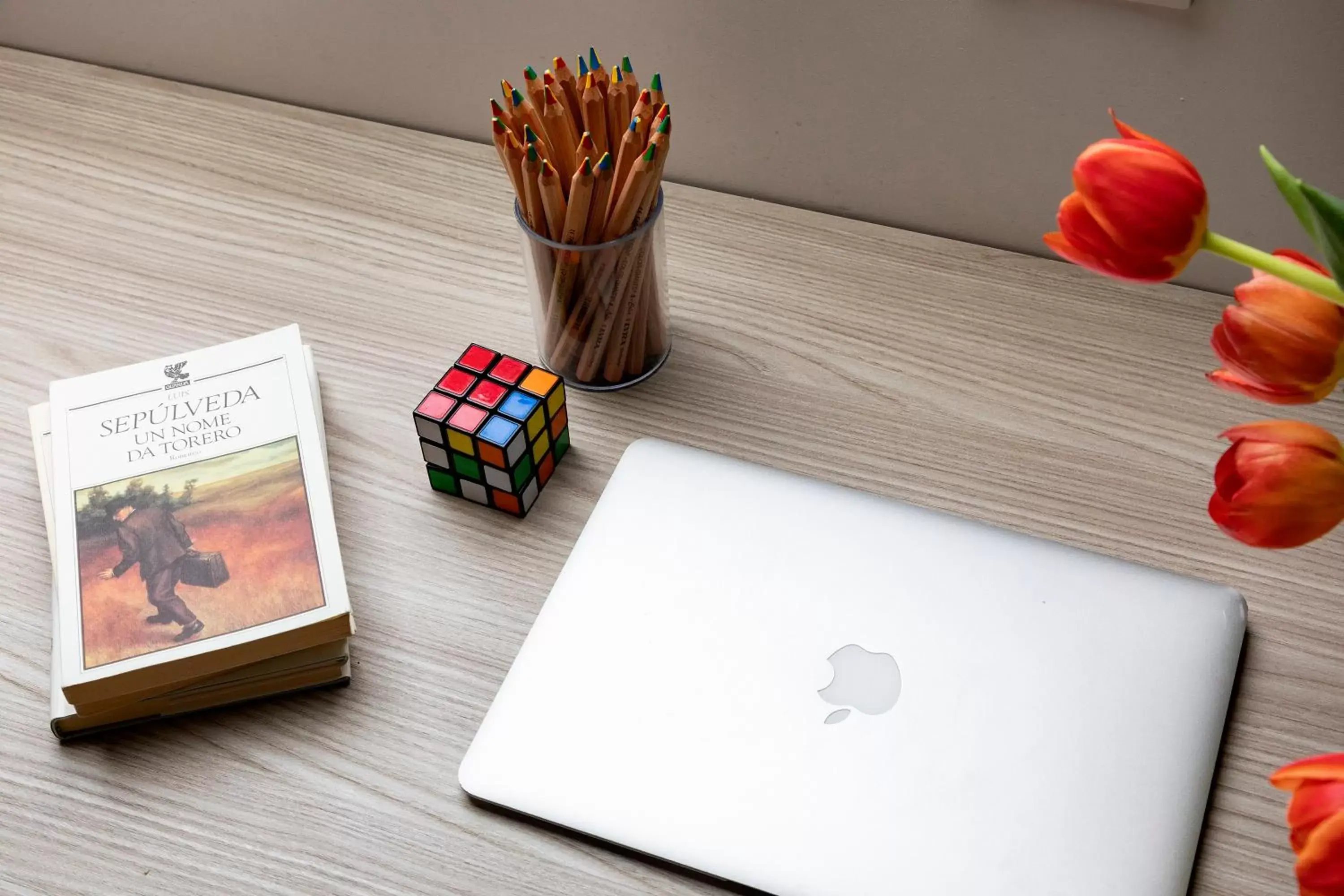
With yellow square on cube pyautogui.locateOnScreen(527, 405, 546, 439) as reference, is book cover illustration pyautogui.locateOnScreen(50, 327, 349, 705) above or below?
below

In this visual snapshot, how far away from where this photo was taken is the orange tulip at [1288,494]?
1.26ft

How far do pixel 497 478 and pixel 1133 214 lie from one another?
511mm

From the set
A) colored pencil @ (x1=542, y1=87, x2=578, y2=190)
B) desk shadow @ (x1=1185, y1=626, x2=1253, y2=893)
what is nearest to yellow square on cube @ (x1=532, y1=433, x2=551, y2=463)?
colored pencil @ (x1=542, y1=87, x2=578, y2=190)

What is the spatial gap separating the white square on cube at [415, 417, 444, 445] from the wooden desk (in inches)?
2.5

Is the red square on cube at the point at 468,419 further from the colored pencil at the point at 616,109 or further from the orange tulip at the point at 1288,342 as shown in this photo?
the orange tulip at the point at 1288,342

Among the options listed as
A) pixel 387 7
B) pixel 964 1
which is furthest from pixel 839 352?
pixel 387 7

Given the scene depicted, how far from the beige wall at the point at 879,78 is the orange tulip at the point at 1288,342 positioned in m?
0.51

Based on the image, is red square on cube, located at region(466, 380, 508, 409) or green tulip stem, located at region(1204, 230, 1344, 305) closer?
green tulip stem, located at region(1204, 230, 1344, 305)

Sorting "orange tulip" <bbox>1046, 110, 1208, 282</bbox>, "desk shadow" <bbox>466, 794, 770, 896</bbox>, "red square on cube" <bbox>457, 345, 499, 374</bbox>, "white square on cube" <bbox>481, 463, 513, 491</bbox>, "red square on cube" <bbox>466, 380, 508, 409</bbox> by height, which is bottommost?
"desk shadow" <bbox>466, 794, 770, 896</bbox>

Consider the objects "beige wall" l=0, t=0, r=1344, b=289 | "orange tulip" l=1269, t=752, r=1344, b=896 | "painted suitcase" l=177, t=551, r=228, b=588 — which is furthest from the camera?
"beige wall" l=0, t=0, r=1344, b=289

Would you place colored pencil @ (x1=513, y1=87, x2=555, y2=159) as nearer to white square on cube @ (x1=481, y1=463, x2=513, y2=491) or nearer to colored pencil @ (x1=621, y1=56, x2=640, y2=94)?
colored pencil @ (x1=621, y1=56, x2=640, y2=94)

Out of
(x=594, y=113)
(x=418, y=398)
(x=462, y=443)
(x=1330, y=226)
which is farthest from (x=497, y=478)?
(x=1330, y=226)

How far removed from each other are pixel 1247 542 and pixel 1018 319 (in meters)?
0.57

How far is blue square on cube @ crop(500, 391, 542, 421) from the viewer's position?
0.78 metres
